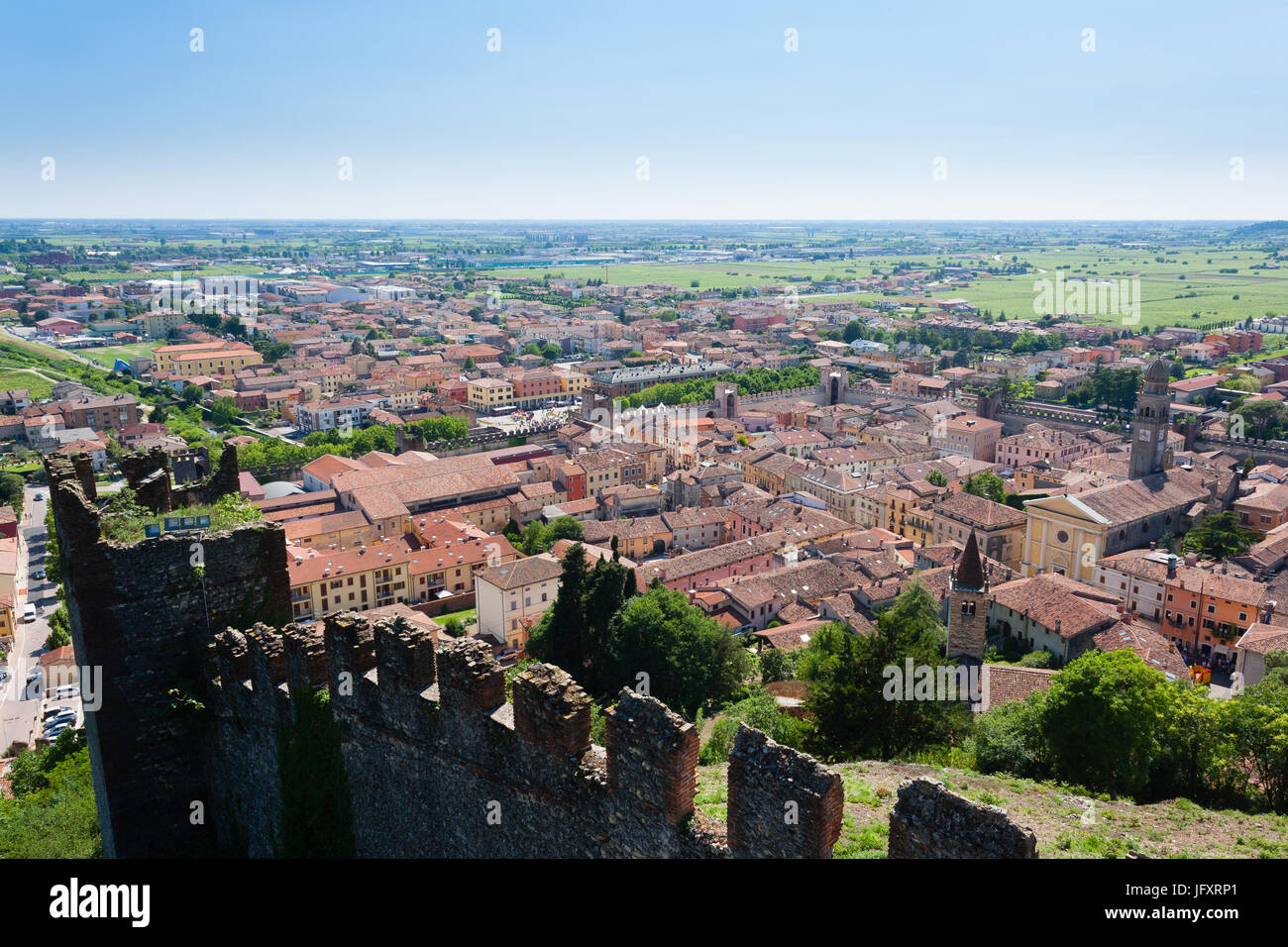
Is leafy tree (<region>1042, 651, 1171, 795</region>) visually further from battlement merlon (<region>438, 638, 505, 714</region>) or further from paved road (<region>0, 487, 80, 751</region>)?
paved road (<region>0, 487, 80, 751</region>)

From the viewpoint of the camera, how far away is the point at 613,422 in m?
87.3

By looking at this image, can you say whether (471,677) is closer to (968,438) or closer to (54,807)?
(54,807)

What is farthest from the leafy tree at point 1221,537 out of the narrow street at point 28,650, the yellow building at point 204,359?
the yellow building at point 204,359

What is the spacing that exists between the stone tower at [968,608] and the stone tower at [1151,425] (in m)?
35.2

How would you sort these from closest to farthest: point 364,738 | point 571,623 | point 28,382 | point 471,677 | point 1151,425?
1. point 471,677
2. point 364,738
3. point 571,623
4. point 1151,425
5. point 28,382

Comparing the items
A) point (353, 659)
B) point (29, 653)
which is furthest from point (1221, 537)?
point (29, 653)

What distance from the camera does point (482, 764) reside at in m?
8.94

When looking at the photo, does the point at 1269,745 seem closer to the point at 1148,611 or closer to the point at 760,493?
the point at 1148,611

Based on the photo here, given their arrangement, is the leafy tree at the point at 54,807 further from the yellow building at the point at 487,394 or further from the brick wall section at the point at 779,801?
the yellow building at the point at 487,394

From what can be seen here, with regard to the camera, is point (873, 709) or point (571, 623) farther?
point (571, 623)

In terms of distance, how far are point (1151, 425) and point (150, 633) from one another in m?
62.3

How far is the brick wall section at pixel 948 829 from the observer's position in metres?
5.90
